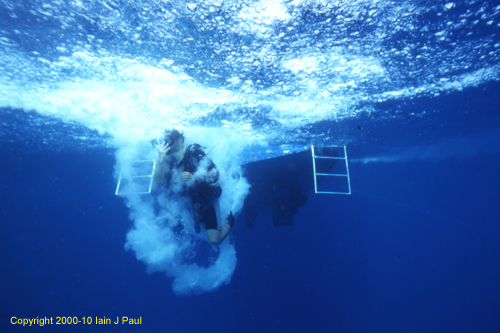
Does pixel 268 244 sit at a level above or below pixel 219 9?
below

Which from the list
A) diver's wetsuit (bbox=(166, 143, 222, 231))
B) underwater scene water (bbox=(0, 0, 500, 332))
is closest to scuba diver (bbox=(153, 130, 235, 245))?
diver's wetsuit (bbox=(166, 143, 222, 231))

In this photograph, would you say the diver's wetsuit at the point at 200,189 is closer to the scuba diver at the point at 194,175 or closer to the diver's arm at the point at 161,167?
the scuba diver at the point at 194,175

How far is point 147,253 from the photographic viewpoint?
38.9ft

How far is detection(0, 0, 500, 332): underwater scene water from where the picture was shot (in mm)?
5223

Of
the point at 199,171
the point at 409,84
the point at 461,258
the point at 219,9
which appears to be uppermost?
the point at 409,84

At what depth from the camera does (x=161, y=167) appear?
6.01 m

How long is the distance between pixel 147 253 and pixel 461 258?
195 feet

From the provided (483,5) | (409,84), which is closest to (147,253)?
(409,84)

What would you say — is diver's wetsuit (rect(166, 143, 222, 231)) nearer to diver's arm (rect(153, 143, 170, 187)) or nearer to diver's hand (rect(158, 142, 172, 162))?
diver's arm (rect(153, 143, 170, 187))

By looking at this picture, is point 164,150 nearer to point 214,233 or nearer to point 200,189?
point 200,189

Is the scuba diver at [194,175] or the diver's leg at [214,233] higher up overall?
the scuba diver at [194,175]

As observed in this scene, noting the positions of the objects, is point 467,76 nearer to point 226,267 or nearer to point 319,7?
point 319,7

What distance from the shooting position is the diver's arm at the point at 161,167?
5844 mm

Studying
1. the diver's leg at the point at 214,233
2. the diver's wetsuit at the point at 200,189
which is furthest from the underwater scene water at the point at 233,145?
the diver's wetsuit at the point at 200,189
